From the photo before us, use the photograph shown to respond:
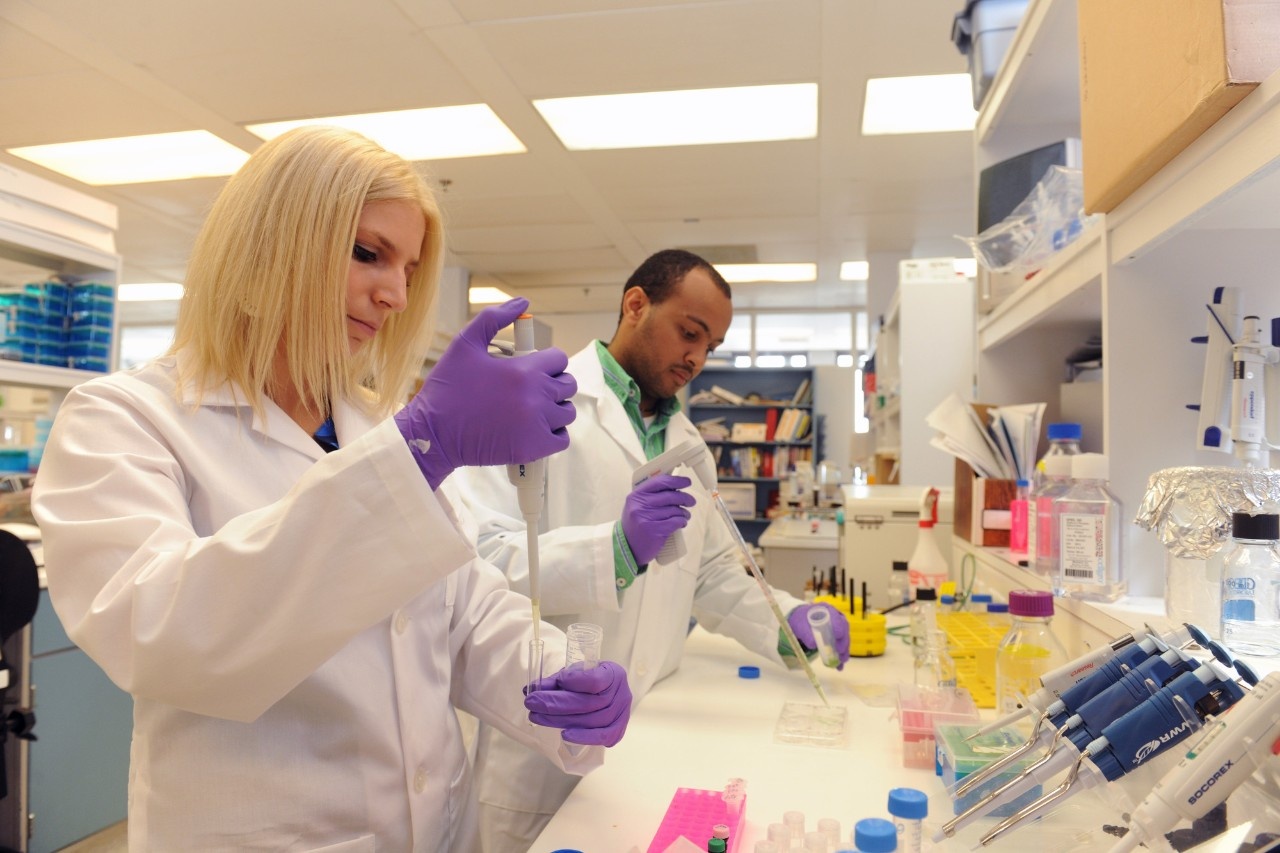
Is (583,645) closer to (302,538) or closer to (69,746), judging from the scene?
(302,538)

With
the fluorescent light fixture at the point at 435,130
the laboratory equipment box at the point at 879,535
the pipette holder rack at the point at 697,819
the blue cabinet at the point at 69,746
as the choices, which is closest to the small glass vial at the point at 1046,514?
the pipette holder rack at the point at 697,819

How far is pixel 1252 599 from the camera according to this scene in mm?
846

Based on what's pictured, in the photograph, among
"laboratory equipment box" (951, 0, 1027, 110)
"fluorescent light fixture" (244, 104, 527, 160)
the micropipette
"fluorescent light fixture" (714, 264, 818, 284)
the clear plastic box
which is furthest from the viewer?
"fluorescent light fixture" (714, 264, 818, 284)

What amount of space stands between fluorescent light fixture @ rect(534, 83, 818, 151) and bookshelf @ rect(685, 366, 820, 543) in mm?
3311

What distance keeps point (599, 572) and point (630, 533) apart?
0.08 meters

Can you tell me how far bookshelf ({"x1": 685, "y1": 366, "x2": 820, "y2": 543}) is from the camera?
710cm

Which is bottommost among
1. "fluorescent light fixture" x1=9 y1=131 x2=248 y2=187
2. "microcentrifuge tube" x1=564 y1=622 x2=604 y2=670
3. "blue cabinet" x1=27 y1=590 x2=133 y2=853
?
"blue cabinet" x1=27 y1=590 x2=133 y2=853

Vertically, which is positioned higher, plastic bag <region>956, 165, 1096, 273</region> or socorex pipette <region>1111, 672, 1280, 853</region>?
plastic bag <region>956, 165, 1096, 273</region>

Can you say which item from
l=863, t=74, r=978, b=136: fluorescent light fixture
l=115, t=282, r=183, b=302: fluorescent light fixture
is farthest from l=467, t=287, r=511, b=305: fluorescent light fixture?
l=863, t=74, r=978, b=136: fluorescent light fixture

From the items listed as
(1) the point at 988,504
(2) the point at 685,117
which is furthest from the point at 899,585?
(2) the point at 685,117

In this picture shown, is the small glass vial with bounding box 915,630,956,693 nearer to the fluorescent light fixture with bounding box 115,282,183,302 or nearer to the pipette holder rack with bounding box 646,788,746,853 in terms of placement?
the pipette holder rack with bounding box 646,788,746,853

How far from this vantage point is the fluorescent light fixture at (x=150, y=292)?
22.1 feet

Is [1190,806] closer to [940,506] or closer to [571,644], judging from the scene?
[571,644]

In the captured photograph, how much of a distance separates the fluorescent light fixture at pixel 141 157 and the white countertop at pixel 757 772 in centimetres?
359
